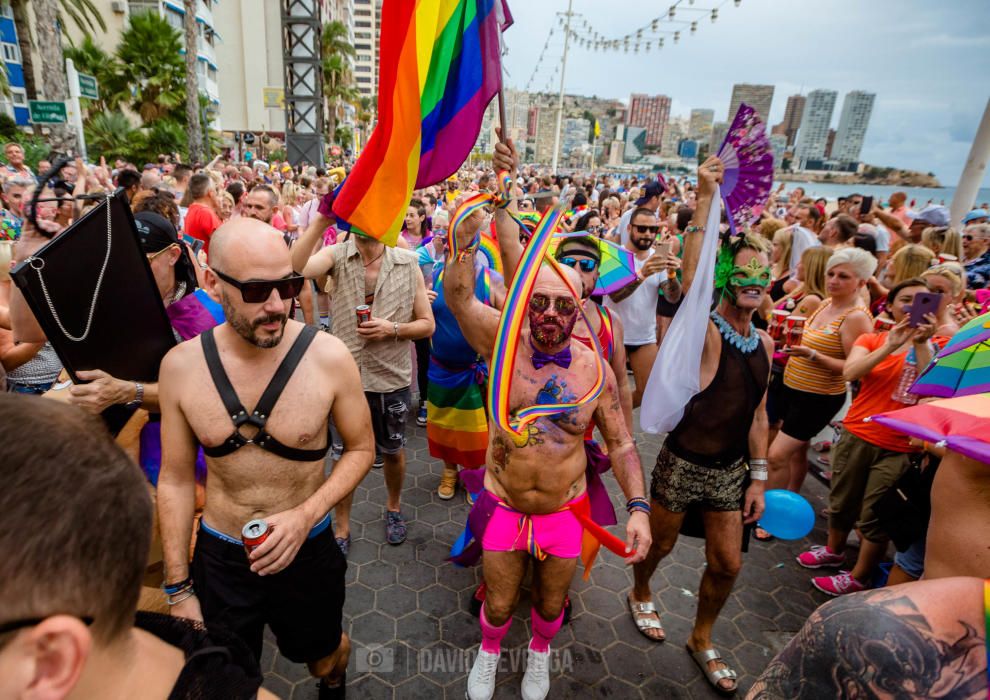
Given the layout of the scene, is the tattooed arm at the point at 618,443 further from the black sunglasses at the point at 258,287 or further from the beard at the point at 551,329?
the black sunglasses at the point at 258,287

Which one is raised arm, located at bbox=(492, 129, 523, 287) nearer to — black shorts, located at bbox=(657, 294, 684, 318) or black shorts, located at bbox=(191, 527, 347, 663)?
black shorts, located at bbox=(191, 527, 347, 663)

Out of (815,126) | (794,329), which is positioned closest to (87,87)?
(794,329)

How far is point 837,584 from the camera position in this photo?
12.9 ft

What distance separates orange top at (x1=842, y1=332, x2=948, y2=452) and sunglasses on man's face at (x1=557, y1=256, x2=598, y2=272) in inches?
81.7

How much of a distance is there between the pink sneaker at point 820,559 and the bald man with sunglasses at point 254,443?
3.85m

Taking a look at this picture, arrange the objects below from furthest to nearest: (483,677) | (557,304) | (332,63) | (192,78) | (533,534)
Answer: (332,63) → (192,78) → (483,677) → (533,534) → (557,304)

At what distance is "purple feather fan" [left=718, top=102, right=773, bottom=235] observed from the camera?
2971 mm

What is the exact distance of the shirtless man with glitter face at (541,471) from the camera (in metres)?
2.69

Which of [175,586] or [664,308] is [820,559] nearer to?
[664,308]

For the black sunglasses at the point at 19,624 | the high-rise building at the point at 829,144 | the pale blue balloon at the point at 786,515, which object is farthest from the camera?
the high-rise building at the point at 829,144

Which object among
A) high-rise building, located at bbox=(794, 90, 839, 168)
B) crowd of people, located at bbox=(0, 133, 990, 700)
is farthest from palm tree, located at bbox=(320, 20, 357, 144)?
high-rise building, located at bbox=(794, 90, 839, 168)

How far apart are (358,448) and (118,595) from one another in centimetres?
148

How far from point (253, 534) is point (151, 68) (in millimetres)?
34541

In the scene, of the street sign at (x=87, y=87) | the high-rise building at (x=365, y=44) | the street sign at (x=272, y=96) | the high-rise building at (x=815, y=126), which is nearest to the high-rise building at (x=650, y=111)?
the high-rise building at (x=815, y=126)
